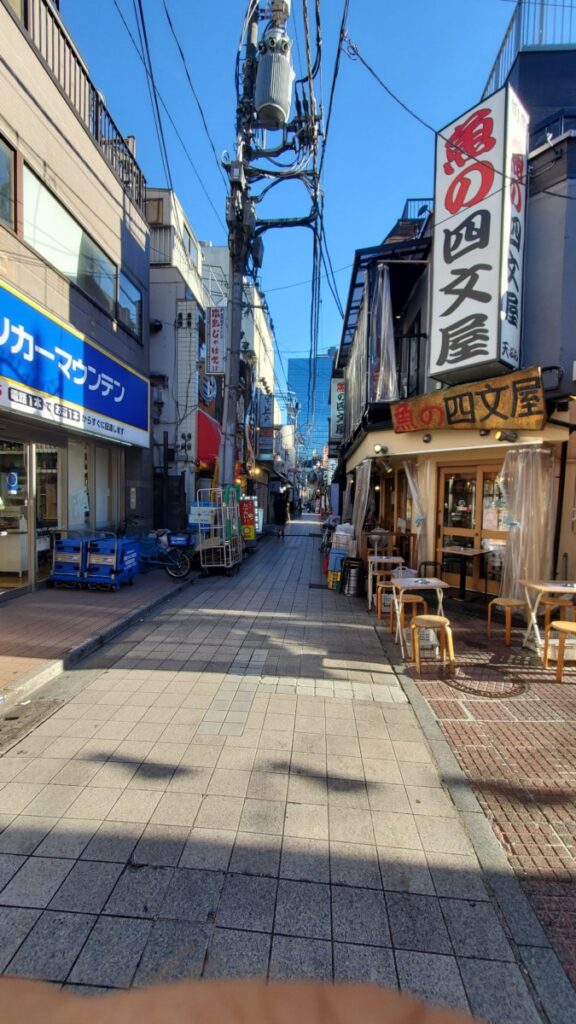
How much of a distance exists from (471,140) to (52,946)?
1004cm

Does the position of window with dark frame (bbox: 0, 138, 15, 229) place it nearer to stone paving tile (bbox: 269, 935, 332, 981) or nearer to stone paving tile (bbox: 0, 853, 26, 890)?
stone paving tile (bbox: 0, 853, 26, 890)

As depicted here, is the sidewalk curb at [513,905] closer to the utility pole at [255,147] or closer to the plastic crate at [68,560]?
the plastic crate at [68,560]

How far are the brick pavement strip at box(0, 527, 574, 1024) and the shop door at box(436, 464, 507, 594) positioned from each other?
4.01 meters

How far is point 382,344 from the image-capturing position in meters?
9.35

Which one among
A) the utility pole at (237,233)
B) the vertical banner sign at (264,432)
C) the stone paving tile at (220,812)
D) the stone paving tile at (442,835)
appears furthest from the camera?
the vertical banner sign at (264,432)

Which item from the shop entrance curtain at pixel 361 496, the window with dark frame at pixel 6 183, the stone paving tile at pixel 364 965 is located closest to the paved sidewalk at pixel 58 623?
the stone paving tile at pixel 364 965

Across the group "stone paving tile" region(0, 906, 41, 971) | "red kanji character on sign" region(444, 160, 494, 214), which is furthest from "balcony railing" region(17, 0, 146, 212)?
"stone paving tile" region(0, 906, 41, 971)

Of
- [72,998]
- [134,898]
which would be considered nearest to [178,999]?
[72,998]

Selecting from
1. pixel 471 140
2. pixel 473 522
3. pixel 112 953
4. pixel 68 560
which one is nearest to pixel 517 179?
pixel 471 140

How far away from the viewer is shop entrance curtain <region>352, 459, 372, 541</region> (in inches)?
415

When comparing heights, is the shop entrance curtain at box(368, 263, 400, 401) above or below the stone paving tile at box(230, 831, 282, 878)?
above

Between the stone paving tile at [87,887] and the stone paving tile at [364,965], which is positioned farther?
the stone paving tile at [87,887]

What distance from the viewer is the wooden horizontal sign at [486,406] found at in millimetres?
6359

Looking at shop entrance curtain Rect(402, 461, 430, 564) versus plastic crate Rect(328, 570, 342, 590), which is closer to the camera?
shop entrance curtain Rect(402, 461, 430, 564)
